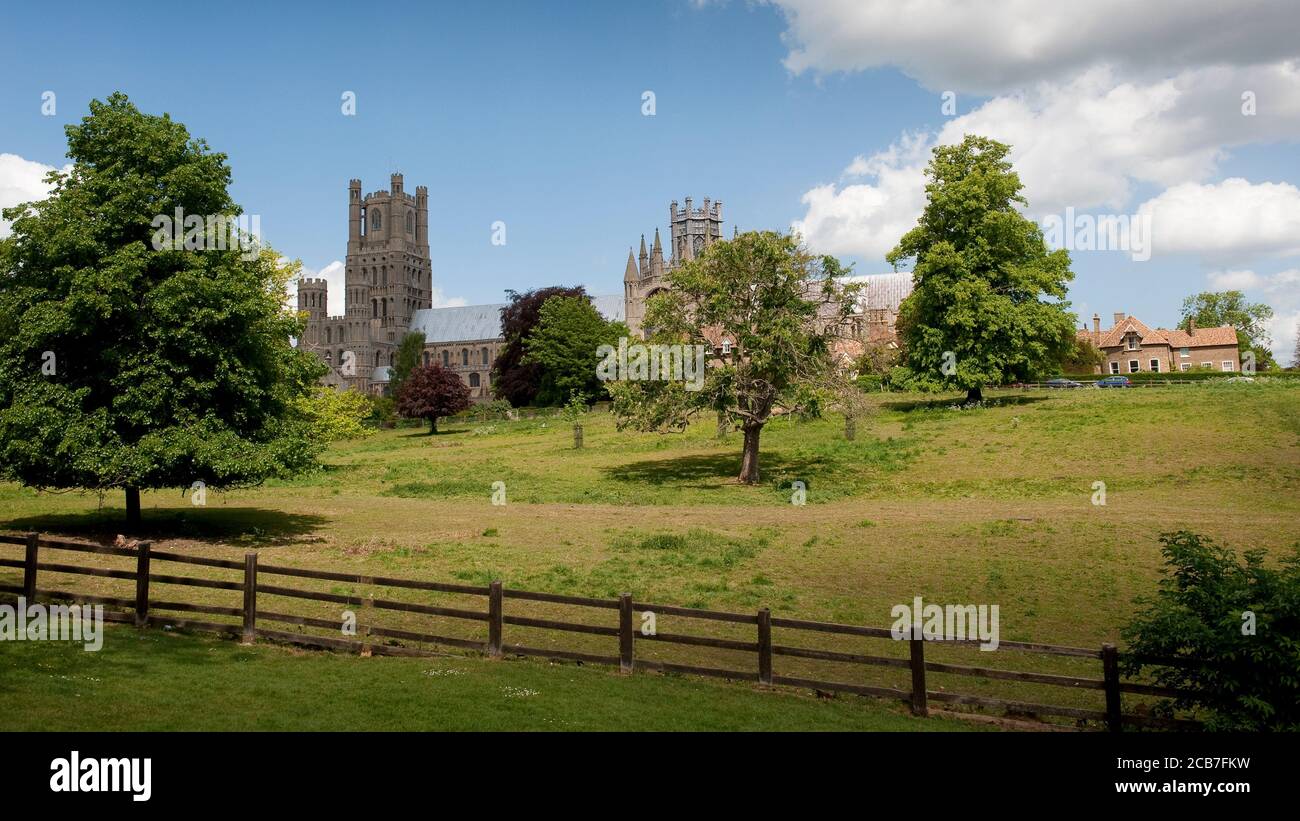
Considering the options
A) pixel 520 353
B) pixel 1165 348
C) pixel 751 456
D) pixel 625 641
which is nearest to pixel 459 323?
pixel 520 353

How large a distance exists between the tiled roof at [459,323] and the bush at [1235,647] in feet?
506

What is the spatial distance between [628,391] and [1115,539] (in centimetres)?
1942

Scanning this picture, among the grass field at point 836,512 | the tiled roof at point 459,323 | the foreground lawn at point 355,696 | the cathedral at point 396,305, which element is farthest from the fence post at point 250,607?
the tiled roof at point 459,323

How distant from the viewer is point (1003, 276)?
53031 mm

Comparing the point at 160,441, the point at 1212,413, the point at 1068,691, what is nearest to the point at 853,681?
the point at 1068,691

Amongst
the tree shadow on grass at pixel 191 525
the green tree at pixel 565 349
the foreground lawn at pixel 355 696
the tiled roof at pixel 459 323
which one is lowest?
the foreground lawn at pixel 355 696

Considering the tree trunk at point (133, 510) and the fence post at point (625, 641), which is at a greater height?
the tree trunk at point (133, 510)

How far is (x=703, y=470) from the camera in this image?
42.8m

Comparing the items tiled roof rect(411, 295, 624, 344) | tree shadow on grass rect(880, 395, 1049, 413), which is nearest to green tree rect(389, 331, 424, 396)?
tiled roof rect(411, 295, 624, 344)

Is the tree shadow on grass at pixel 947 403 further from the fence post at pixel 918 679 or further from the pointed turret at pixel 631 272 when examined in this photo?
the pointed turret at pixel 631 272

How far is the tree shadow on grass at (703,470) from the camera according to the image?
1569 inches

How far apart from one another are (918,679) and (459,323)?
162291mm

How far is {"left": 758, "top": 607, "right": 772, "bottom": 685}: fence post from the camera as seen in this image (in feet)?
45.0
